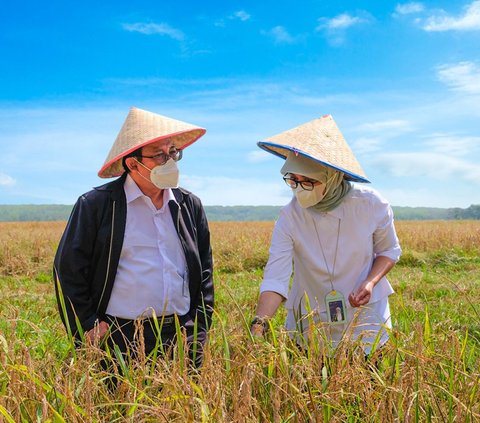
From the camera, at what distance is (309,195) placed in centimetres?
251

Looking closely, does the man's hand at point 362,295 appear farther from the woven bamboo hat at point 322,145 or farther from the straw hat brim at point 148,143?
the straw hat brim at point 148,143

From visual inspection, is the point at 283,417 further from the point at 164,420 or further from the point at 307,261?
the point at 307,261

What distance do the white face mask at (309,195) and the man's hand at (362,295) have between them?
0.44 meters

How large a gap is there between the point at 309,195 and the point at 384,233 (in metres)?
0.48

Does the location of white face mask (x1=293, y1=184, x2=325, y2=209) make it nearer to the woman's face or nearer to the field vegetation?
the woman's face

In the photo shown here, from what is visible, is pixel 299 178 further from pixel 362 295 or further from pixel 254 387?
pixel 254 387

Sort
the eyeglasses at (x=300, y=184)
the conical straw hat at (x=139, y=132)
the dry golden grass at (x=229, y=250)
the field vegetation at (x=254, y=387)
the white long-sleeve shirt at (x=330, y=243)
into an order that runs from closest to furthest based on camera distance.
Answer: the field vegetation at (x=254, y=387)
the eyeglasses at (x=300, y=184)
the white long-sleeve shirt at (x=330, y=243)
the conical straw hat at (x=139, y=132)
the dry golden grass at (x=229, y=250)

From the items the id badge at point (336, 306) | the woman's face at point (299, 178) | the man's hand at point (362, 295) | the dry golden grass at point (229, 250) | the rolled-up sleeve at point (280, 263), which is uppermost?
the woman's face at point (299, 178)

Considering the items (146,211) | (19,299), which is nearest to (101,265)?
(146,211)

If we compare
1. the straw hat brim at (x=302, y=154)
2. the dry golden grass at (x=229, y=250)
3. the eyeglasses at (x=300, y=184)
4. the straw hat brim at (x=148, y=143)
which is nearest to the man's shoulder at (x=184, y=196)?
the straw hat brim at (x=148, y=143)

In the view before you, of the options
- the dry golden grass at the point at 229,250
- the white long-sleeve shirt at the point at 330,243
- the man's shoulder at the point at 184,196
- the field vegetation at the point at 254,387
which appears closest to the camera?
the field vegetation at the point at 254,387

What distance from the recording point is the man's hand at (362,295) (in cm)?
250

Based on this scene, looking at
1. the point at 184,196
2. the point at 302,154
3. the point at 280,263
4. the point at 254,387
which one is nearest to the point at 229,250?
the point at 184,196

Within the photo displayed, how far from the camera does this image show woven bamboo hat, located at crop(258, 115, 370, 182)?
2.44m
